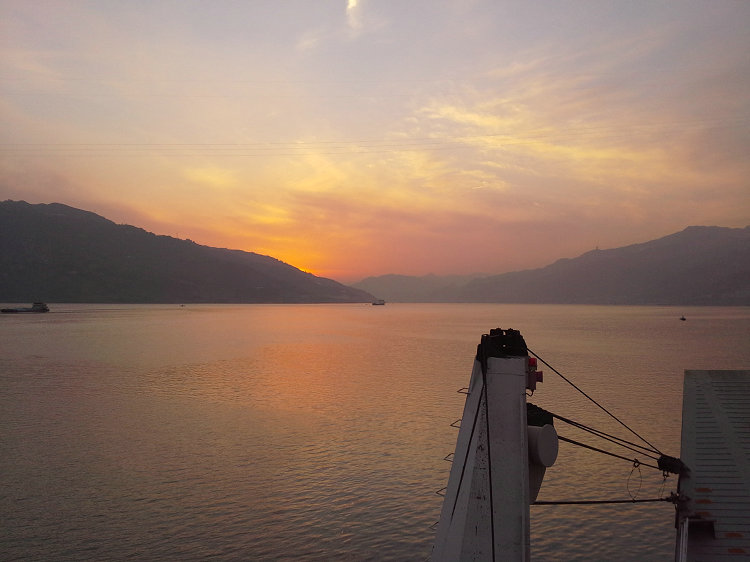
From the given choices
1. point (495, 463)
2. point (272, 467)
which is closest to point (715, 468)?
point (495, 463)

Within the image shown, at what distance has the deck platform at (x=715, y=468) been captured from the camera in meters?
14.0

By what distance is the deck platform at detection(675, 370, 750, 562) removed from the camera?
1398 centimetres

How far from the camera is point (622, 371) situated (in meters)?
56.6

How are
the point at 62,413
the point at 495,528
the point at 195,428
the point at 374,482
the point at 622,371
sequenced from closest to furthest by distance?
the point at 495,528 < the point at 374,482 < the point at 195,428 < the point at 62,413 < the point at 622,371

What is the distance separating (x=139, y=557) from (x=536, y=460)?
11486 mm

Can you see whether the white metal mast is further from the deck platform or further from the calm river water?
the deck platform

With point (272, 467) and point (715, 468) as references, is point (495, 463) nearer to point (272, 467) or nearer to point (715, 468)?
point (715, 468)

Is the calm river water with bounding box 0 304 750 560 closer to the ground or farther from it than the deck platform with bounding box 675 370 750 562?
closer to the ground

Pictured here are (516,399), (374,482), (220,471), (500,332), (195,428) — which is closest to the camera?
(516,399)

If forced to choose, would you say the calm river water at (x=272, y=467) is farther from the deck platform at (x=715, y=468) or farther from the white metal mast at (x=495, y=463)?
the white metal mast at (x=495, y=463)

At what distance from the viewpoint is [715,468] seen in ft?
50.3

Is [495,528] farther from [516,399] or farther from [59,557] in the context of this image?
[59,557]

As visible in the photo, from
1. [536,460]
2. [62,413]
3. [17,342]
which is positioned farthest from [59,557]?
[17,342]

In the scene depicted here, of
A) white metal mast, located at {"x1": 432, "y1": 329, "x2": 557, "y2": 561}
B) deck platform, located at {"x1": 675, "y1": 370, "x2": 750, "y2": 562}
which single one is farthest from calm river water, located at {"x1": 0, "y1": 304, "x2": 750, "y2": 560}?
white metal mast, located at {"x1": 432, "y1": 329, "x2": 557, "y2": 561}
